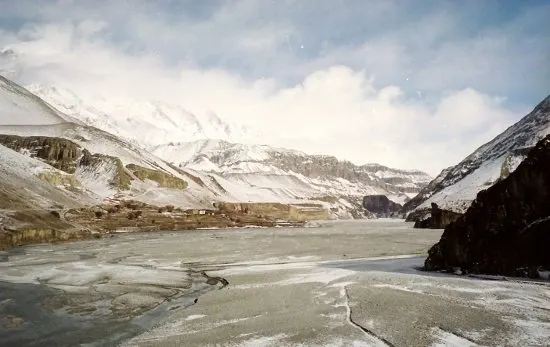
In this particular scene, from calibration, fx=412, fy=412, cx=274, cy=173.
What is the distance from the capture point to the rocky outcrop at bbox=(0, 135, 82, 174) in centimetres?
13150

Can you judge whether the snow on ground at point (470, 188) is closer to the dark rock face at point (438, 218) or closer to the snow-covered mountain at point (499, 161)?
the snow-covered mountain at point (499, 161)

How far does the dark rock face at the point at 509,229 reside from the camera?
21.0 meters

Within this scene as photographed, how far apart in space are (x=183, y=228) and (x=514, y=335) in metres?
97.9

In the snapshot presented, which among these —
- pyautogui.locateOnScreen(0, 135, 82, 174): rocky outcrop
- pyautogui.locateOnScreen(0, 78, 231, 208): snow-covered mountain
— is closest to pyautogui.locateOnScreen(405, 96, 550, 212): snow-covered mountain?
pyautogui.locateOnScreen(0, 78, 231, 208): snow-covered mountain

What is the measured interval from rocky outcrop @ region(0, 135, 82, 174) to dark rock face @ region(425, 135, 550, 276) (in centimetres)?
12868

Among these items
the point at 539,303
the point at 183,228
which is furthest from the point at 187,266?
the point at 183,228

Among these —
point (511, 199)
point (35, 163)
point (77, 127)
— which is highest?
point (77, 127)

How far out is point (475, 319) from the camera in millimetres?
13875

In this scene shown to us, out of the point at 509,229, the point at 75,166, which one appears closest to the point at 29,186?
the point at 75,166

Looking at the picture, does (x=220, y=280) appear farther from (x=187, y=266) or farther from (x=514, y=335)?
(x=514, y=335)

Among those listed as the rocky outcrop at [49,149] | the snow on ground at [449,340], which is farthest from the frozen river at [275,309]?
the rocky outcrop at [49,149]

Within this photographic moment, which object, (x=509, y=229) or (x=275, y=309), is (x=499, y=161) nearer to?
(x=509, y=229)

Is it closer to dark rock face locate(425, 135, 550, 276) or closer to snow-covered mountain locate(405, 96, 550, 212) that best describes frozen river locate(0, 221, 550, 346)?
dark rock face locate(425, 135, 550, 276)

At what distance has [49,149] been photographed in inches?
5295
